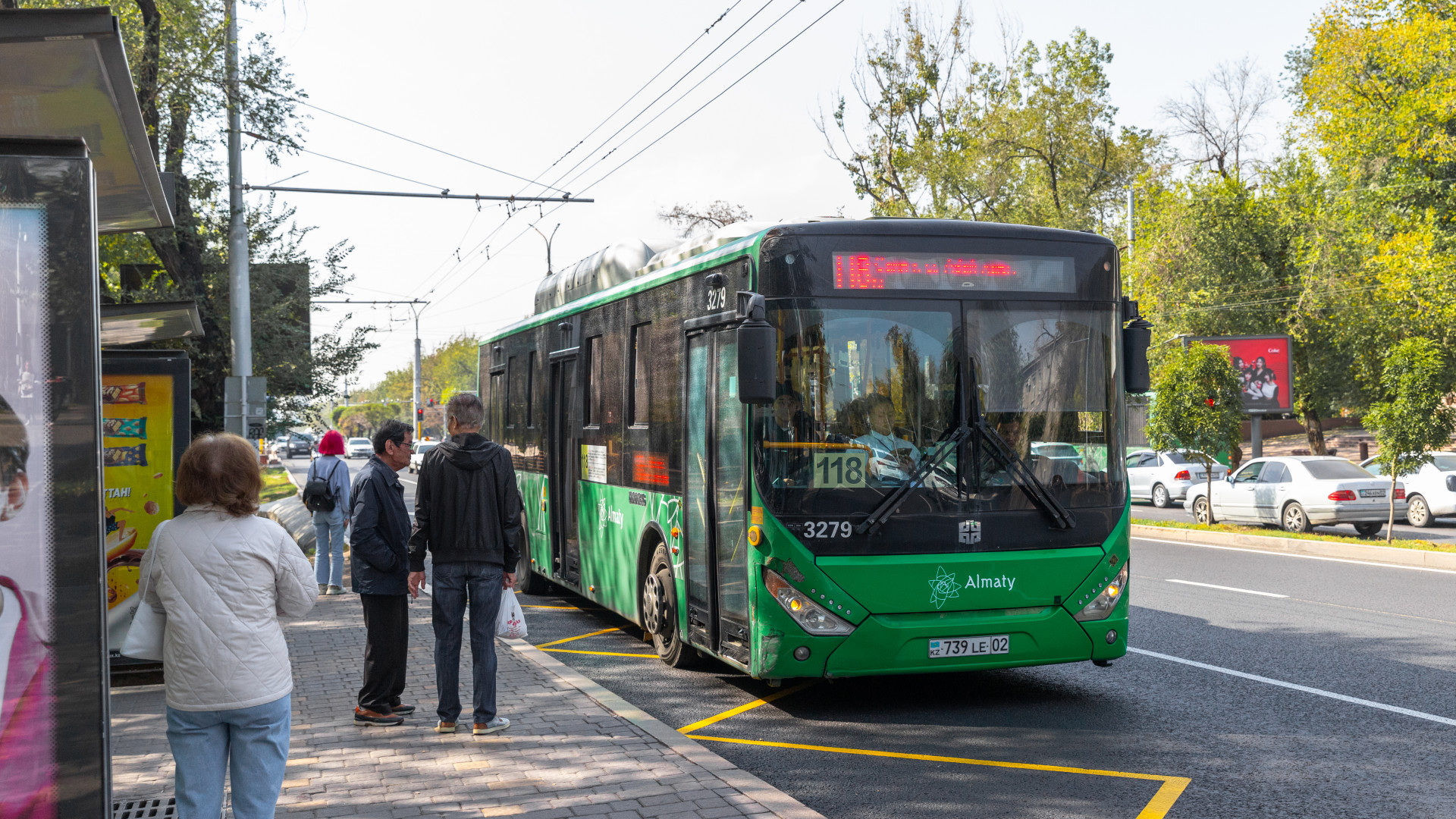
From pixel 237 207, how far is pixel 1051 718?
47.4 feet


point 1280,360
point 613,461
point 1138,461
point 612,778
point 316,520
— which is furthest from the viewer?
point 1138,461

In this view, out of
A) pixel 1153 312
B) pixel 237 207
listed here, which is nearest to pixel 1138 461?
pixel 1153 312

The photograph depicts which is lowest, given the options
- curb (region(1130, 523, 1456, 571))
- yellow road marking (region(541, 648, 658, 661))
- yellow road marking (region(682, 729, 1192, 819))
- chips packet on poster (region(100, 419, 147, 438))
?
curb (region(1130, 523, 1456, 571))

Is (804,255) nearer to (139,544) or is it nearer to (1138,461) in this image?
(139,544)

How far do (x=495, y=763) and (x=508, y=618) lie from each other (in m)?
0.95

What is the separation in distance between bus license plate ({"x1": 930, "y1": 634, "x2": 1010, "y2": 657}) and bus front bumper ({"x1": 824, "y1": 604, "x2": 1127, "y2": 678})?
0.06ft

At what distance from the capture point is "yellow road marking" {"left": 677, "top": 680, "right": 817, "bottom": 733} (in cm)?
720

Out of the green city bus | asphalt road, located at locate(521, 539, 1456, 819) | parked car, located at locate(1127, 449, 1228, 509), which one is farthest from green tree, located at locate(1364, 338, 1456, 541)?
the green city bus

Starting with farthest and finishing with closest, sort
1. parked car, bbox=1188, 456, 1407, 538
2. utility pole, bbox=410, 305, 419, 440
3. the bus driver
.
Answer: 1. utility pole, bbox=410, 305, 419, 440
2. parked car, bbox=1188, 456, 1407, 538
3. the bus driver

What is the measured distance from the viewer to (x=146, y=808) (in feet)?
17.2

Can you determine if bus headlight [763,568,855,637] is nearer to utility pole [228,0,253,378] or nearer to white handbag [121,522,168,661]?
white handbag [121,522,168,661]

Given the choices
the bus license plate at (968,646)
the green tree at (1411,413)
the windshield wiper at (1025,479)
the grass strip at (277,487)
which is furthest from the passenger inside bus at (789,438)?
the grass strip at (277,487)

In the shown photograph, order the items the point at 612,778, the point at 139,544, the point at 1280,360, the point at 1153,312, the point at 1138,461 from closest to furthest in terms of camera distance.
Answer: the point at 612,778 → the point at 139,544 → the point at 1280,360 → the point at 1138,461 → the point at 1153,312

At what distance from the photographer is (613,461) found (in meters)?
10.0
